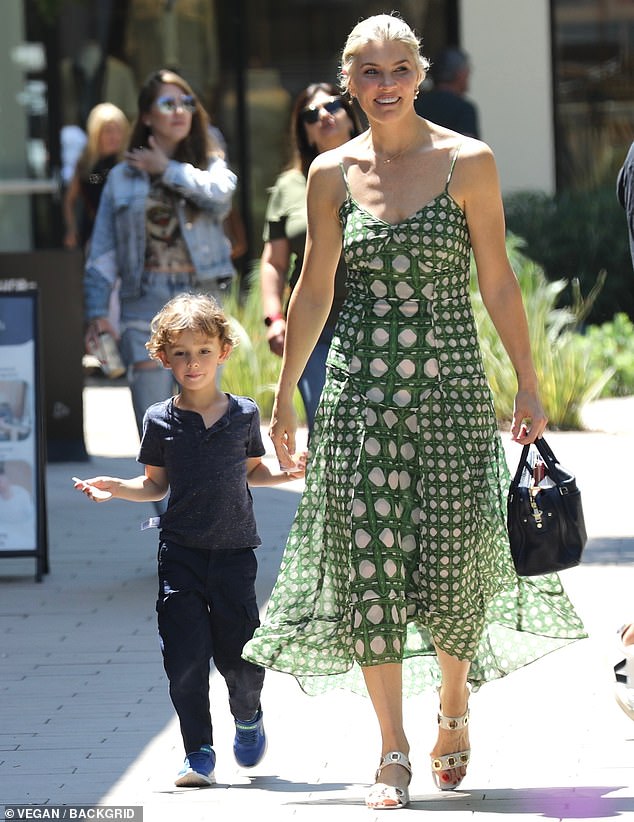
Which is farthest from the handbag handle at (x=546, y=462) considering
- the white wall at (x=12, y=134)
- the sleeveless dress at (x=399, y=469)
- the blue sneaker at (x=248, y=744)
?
the white wall at (x=12, y=134)

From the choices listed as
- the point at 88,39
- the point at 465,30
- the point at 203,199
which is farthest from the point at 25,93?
the point at 203,199

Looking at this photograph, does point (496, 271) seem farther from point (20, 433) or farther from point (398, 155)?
point (20, 433)

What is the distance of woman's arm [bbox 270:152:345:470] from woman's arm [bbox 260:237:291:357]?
1.88 m

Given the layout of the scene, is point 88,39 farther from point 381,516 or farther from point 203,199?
point 381,516

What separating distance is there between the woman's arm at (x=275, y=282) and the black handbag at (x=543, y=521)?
7.49 feet

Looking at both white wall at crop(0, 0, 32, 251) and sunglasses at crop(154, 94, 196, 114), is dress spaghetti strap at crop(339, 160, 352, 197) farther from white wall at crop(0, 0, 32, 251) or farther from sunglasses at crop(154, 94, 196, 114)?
white wall at crop(0, 0, 32, 251)

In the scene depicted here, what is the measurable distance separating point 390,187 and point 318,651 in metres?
1.20

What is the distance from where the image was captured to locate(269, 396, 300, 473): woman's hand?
4.54 m

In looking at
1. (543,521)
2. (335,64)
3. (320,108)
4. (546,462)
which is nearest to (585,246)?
(335,64)

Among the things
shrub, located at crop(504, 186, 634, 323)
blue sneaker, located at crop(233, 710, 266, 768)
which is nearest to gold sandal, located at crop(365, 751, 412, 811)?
blue sneaker, located at crop(233, 710, 266, 768)

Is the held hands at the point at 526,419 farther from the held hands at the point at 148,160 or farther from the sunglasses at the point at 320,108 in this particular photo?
the held hands at the point at 148,160

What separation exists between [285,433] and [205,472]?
0.24m

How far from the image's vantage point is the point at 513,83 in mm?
15016

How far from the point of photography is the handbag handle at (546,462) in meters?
4.28
